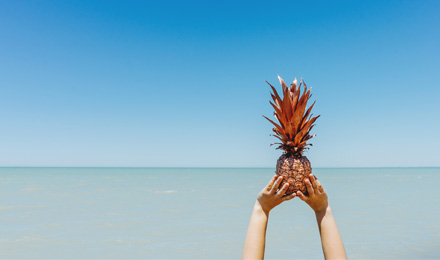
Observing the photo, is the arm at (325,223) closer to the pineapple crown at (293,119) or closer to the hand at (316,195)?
the hand at (316,195)

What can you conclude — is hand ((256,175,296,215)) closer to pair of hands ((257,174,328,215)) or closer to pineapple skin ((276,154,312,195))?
pair of hands ((257,174,328,215))

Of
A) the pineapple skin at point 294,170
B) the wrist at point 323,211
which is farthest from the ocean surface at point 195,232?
the wrist at point 323,211

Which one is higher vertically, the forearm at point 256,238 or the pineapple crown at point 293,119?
the pineapple crown at point 293,119

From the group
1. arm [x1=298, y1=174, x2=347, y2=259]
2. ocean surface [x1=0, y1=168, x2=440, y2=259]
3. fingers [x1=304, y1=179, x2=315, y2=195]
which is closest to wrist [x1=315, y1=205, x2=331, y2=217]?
arm [x1=298, y1=174, x2=347, y2=259]

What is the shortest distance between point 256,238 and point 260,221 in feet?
0.49

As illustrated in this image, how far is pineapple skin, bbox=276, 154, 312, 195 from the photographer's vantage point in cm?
298

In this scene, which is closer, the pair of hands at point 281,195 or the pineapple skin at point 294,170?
the pair of hands at point 281,195

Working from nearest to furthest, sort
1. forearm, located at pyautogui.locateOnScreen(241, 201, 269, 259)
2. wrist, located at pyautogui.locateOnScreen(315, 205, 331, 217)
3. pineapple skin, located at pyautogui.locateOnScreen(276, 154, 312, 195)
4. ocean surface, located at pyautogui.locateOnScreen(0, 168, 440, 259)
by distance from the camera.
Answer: forearm, located at pyautogui.locateOnScreen(241, 201, 269, 259) < wrist, located at pyautogui.locateOnScreen(315, 205, 331, 217) < pineapple skin, located at pyautogui.locateOnScreen(276, 154, 312, 195) < ocean surface, located at pyautogui.locateOnScreen(0, 168, 440, 259)

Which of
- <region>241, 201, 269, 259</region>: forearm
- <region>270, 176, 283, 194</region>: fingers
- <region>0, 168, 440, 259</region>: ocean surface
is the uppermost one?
<region>270, 176, 283, 194</region>: fingers

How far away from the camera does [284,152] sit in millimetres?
3439

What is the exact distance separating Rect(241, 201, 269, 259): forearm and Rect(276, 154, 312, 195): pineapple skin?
416mm

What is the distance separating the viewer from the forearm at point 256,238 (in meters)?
2.50

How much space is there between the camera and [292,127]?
3.26m

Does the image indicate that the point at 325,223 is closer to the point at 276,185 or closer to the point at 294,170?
the point at 276,185
